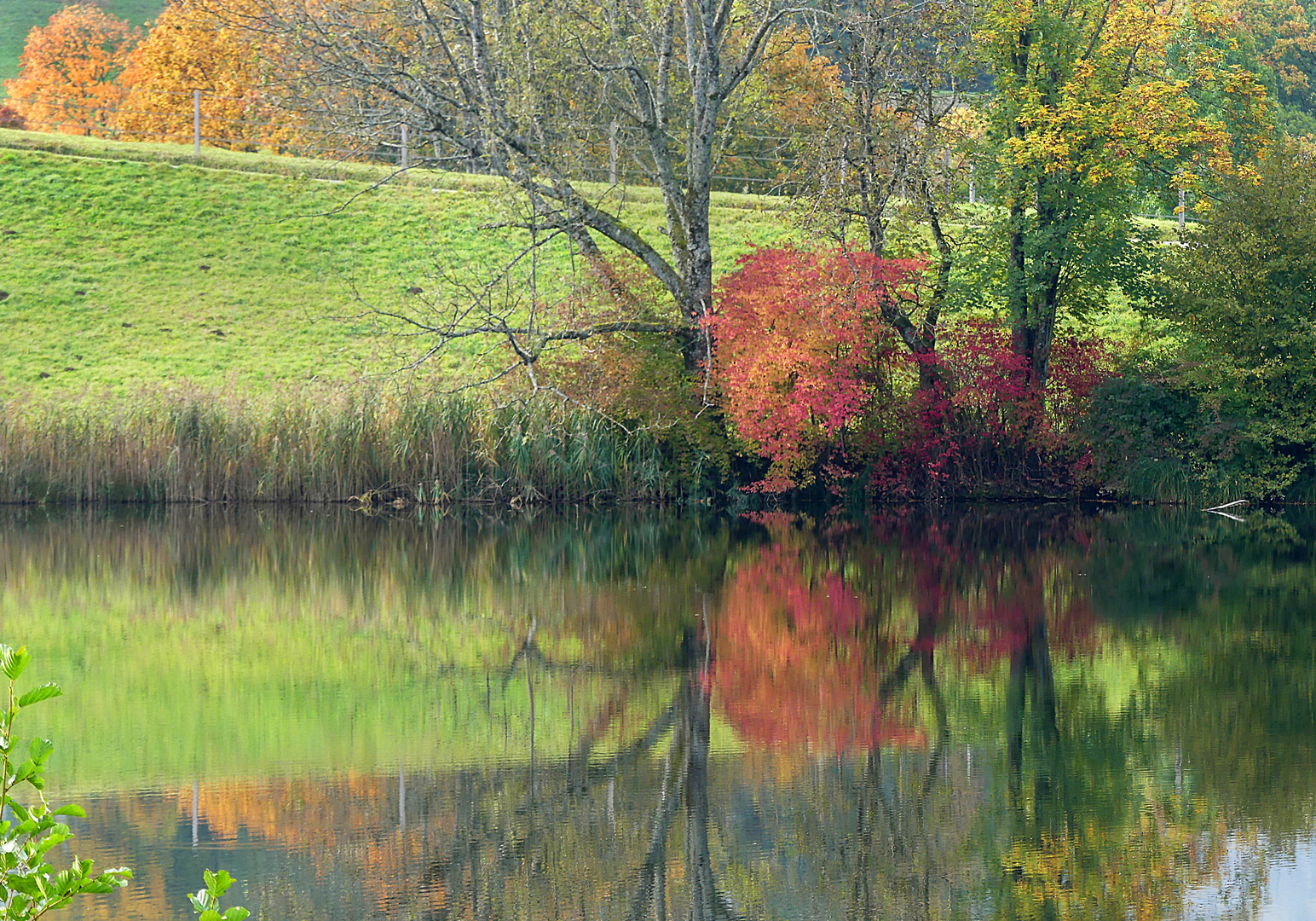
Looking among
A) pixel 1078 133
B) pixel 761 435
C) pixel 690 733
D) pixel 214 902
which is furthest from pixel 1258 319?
pixel 214 902

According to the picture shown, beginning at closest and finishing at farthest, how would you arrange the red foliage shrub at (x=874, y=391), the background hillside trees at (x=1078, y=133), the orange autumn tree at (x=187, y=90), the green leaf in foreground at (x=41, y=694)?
the green leaf in foreground at (x=41, y=694) → the red foliage shrub at (x=874, y=391) → the background hillside trees at (x=1078, y=133) → the orange autumn tree at (x=187, y=90)

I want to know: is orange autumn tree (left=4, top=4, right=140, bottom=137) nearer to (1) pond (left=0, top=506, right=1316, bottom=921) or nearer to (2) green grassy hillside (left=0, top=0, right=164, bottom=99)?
(2) green grassy hillside (left=0, top=0, right=164, bottom=99)

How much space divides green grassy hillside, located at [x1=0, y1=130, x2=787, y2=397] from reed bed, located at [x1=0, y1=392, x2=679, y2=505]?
4969mm

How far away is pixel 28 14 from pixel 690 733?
8409cm

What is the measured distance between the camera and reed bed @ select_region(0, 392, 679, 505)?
73.7ft

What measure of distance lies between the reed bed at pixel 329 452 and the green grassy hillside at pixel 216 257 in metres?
4.97

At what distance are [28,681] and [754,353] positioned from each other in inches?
521

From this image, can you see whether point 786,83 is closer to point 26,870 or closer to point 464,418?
point 464,418

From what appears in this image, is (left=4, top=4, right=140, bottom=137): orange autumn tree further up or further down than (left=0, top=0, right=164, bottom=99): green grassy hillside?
further down

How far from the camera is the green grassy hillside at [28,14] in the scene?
255ft

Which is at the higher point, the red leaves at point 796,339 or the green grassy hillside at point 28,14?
the green grassy hillside at point 28,14

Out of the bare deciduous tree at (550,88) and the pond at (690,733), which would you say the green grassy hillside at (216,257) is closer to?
the bare deciduous tree at (550,88)

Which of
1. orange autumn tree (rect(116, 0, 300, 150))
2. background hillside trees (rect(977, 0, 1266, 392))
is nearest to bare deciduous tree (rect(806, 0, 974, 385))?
background hillside trees (rect(977, 0, 1266, 392))

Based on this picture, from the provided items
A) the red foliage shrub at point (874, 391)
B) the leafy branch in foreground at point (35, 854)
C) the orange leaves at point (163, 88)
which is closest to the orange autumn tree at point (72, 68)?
the orange leaves at point (163, 88)
